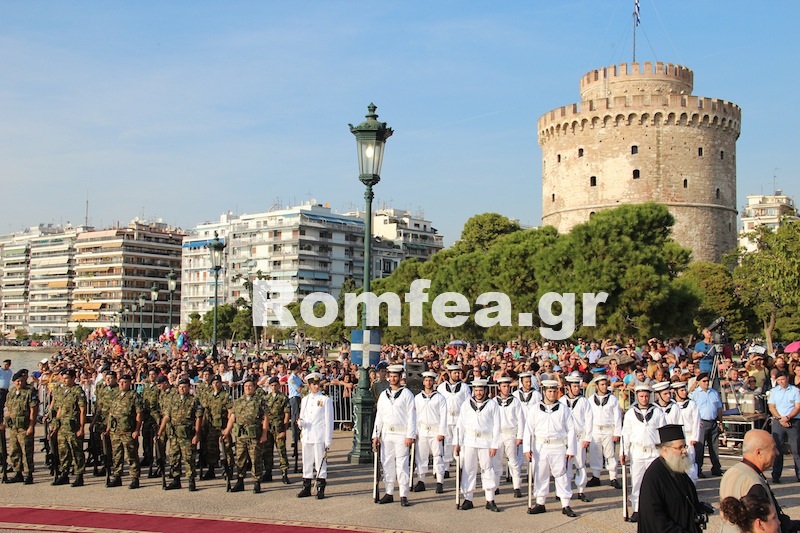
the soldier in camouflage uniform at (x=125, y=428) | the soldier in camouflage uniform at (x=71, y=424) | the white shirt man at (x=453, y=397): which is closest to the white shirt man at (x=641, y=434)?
the white shirt man at (x=453, y=397)

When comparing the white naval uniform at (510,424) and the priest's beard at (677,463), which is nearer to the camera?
the priest's beard at (677,463)

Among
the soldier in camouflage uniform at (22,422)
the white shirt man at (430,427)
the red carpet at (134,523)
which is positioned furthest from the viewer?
the soldier in camouflage uniform at (22,422)

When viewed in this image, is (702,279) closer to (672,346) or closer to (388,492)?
(672,346)

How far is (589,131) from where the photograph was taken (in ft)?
204

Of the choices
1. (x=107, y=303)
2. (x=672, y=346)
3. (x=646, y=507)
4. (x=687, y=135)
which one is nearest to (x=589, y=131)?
(x=687, y=135)

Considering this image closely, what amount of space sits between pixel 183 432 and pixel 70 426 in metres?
1.67

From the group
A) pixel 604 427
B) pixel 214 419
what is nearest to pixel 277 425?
pixel 214 419

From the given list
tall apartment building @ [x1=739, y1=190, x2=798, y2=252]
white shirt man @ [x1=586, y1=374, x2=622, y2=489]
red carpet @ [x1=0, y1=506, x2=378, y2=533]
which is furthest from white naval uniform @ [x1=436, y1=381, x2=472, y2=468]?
tall apartment building @ [x1=739, y1=190, x2=798, y2=252]

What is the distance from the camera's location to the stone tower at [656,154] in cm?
6059

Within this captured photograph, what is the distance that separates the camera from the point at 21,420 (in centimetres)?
1263

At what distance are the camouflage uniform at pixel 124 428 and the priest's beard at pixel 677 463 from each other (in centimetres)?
846

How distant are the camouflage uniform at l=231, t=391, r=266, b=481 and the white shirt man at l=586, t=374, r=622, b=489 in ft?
15.2

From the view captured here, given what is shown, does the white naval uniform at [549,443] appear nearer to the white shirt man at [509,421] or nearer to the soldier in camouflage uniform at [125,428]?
the white shirt man at [509,421]

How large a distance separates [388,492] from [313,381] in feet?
6.11
